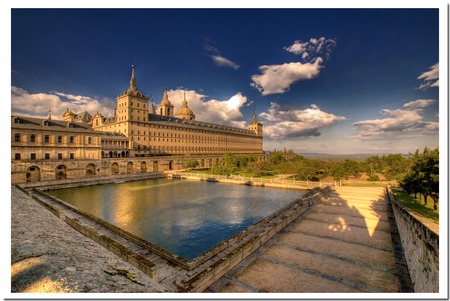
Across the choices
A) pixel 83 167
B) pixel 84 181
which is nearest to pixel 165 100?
pixel 83 167

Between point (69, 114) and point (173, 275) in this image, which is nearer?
point (173, 275)

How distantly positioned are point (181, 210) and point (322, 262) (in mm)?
15914

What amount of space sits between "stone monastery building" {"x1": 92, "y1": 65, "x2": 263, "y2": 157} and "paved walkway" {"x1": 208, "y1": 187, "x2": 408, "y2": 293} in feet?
183

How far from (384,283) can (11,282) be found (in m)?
11.7

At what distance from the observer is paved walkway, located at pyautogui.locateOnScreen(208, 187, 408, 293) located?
7.73 meters

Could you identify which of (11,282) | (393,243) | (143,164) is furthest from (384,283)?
(143,164)

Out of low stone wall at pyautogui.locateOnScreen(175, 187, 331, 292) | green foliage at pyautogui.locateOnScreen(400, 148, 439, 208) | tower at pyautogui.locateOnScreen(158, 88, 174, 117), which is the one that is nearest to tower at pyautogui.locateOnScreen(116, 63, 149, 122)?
tower at pyautogui.locateOnScreen(158, 88, 174, 117)

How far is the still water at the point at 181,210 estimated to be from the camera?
15.4 m

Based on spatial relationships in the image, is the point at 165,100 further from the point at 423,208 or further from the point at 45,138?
the point at 423,208

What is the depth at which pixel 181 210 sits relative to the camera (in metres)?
22.5
